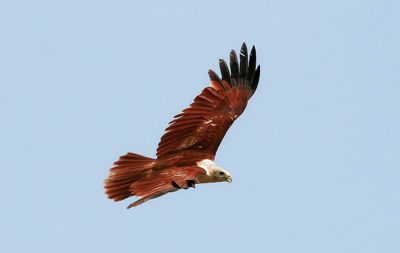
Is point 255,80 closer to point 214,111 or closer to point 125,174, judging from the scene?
point 214,111

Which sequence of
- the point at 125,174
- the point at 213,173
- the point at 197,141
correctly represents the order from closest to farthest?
the point at 125,174
the point at 213,173
the point at 197,141

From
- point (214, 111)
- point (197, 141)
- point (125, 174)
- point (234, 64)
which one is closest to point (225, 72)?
point (234, 64)

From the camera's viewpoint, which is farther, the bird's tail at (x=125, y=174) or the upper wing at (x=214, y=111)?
the upper wing at (x=214, y=111)

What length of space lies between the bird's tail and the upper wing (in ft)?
1.36

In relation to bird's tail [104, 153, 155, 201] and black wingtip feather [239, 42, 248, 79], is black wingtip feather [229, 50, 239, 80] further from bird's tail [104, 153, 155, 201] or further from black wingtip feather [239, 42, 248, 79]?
bird's tail [104, 153, 155, 201]

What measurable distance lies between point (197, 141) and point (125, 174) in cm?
154

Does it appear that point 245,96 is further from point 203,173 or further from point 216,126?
point 203,173

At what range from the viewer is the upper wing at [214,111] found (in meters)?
14.7

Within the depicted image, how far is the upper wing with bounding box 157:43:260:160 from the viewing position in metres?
14.7

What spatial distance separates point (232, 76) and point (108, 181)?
3.33m

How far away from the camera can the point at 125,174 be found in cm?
1438

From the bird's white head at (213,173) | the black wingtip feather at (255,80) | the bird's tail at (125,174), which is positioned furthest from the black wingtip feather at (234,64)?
the bird's tail at (125,174)

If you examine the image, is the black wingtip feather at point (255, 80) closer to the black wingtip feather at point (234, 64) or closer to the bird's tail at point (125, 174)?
the black wingtip feather at point (234, 64)

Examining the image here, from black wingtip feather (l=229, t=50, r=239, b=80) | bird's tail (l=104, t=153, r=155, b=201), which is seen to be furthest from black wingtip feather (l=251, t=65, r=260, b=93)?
bird's tail (l=104, t=153, r=155, b=201)
